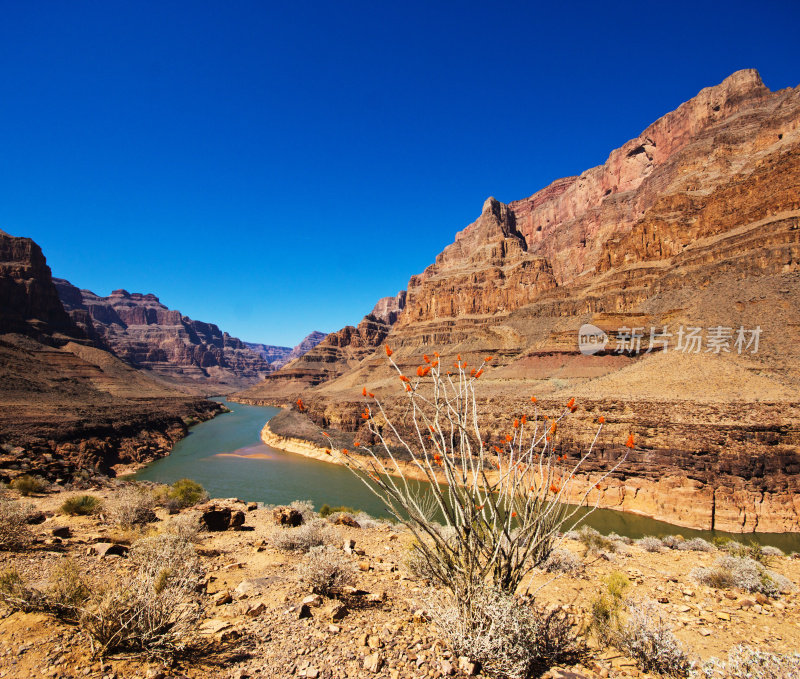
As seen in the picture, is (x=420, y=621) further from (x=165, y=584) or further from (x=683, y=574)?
(x=683, y=574)

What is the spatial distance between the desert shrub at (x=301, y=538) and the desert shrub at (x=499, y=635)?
4.31 metres

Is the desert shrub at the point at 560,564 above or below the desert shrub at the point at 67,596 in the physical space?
below

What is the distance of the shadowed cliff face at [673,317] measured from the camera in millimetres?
18344

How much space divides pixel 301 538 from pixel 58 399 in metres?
46.8

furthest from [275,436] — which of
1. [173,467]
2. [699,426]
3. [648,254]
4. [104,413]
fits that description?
[648,254]

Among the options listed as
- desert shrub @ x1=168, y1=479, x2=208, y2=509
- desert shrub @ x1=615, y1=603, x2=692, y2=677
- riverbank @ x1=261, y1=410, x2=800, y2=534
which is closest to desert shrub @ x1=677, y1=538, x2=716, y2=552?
riverbank @ x1=261, y1=410, x2=800, y2=534

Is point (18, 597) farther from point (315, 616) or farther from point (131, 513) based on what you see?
point (131, 513)

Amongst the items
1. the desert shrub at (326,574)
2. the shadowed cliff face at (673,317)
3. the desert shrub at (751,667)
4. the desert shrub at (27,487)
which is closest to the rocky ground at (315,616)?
the desert shrub at (326,574)

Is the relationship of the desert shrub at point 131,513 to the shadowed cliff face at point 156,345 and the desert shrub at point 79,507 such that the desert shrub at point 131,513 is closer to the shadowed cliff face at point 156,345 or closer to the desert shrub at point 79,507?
the desert shrub at point 79,507

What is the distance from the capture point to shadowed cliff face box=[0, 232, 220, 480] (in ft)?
86.5

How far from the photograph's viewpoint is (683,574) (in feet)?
24.3

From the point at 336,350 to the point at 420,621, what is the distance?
12981 centimetres

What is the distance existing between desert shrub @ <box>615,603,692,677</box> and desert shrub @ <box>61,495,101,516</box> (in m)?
12.0

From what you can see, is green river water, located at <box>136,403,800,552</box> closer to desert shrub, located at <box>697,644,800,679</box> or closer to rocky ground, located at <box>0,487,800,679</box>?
rocky ground, located at <box>0,487,800,679</box>
